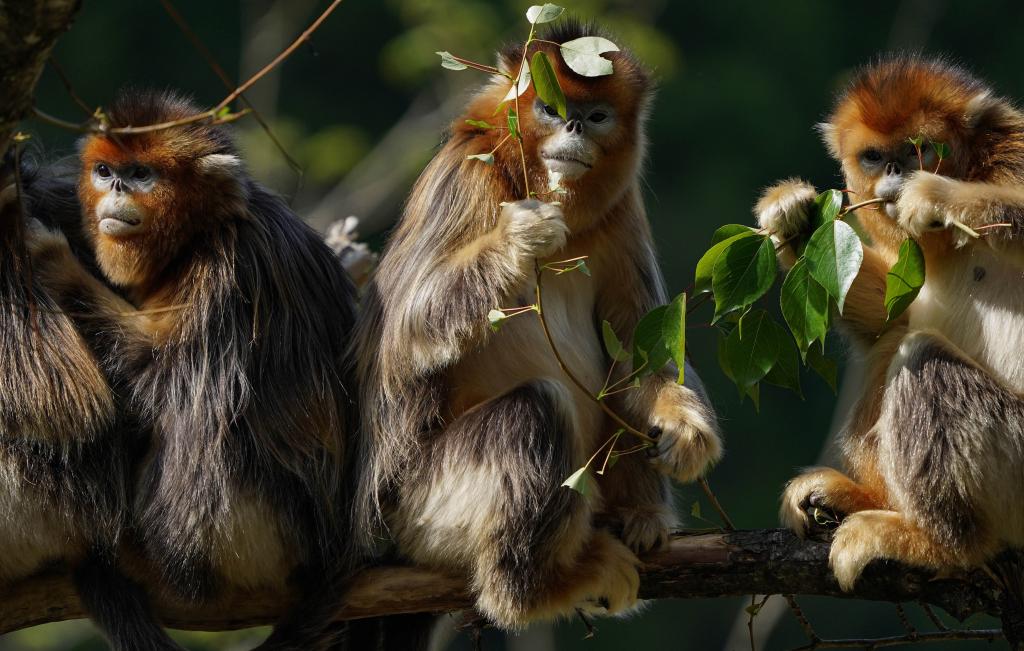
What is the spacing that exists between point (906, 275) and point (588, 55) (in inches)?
41.3

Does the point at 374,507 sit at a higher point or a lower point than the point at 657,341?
lower

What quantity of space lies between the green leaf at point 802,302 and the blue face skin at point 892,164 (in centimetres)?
49

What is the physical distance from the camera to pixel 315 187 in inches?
489

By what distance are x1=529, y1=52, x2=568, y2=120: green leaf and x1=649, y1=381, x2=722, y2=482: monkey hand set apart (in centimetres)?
99

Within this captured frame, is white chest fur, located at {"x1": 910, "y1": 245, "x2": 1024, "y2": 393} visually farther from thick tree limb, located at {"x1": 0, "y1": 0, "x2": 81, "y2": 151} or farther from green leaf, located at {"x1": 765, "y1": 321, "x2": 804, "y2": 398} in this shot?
thick tree limb, located at {"x1": 0, "y1": 0, "x2": 81, "y2": 151}

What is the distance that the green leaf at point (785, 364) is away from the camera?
3.71m

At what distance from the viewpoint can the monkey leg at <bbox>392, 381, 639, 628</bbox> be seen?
12.5ft

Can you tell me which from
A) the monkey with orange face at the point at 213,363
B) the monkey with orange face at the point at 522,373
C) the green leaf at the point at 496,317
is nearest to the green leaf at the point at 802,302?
the monkey with orange face at the point at 522,373

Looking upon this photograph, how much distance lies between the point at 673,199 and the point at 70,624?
298 inches

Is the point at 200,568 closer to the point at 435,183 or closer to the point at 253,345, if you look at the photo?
the point at 253,345

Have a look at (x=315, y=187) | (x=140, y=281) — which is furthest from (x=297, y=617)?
(x=315, y=187)

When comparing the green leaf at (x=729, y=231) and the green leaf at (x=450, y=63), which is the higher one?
the green leaf at (x=450, y=63)

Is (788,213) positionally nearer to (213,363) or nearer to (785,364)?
(785,364)

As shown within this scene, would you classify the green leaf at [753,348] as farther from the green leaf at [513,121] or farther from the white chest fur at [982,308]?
the green leaf at [513,121]
